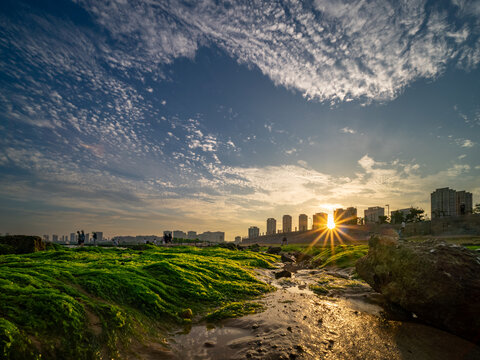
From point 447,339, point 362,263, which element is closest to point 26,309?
point 447,339

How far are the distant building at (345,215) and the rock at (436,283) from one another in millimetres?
95204

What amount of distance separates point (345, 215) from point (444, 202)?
37.7 metres

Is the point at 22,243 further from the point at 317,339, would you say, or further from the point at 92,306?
the point at 317,339

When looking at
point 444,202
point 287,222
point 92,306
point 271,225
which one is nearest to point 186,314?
point 92,306

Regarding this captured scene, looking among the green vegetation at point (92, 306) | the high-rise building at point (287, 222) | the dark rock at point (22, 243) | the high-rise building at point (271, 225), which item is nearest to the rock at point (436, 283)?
the green vegetation at point (92, 306)

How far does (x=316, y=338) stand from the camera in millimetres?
4117

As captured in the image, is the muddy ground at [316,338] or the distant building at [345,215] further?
the distant building at [345,215]

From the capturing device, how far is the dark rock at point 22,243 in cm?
1173

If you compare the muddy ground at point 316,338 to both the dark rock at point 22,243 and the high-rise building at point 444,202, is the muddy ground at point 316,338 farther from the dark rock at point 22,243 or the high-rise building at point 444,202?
the high-rise building at point 444,202

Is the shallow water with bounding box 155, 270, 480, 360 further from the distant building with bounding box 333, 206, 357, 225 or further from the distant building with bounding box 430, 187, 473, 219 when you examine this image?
the distant building with bounding box 430, 187, 473, 219

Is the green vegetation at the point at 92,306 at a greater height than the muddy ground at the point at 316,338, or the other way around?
the green vegetation at the point at 92,306

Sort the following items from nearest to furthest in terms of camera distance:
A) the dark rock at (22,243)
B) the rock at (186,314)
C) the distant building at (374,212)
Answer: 1. the rock at (186,314)
2. the dark rock at (22,243)
3. the distant building at (374,212)

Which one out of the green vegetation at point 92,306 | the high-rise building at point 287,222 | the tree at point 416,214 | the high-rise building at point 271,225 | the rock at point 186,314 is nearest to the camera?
the green vegetation at point 92,306

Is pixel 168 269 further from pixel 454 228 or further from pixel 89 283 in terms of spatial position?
pixel 454 228
